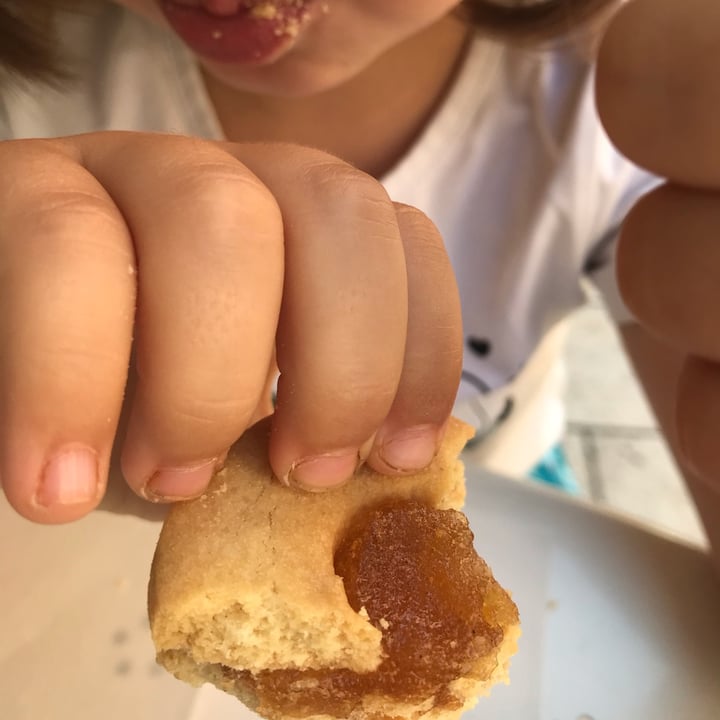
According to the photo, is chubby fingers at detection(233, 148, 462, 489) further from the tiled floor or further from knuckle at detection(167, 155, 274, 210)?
the tiled floor

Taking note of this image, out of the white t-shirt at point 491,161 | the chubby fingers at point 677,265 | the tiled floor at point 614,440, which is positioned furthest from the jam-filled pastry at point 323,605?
the tiled floor at point 614,440

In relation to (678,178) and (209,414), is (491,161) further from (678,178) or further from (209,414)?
(209,414)

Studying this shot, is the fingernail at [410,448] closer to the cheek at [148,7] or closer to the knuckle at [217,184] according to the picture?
the knuckle at [217,184]

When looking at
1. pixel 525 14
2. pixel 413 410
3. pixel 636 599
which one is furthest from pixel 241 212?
pixel 525 14

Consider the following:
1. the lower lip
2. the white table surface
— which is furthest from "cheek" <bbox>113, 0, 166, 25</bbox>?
the white table surface

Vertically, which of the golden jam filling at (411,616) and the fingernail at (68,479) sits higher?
the fingernail at (68,479)

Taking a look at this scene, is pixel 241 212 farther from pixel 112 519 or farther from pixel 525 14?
pixel 525 14
